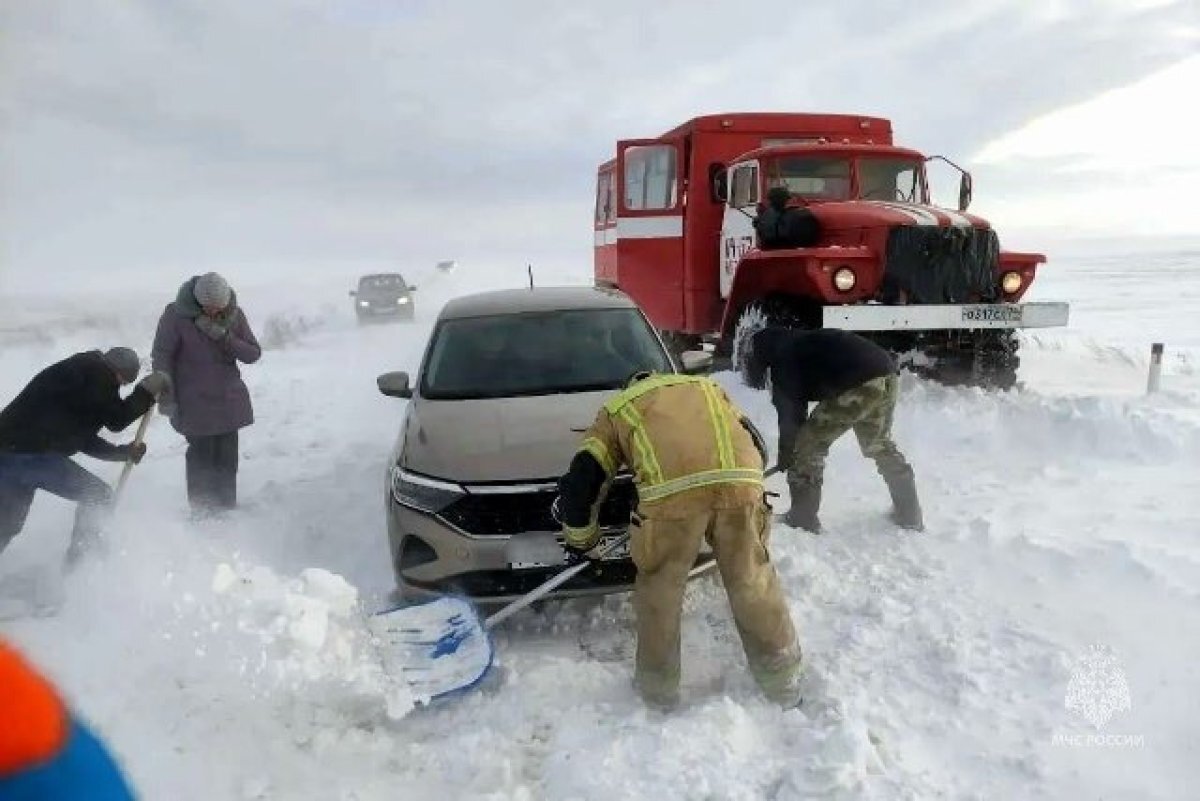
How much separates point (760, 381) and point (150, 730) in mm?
4024

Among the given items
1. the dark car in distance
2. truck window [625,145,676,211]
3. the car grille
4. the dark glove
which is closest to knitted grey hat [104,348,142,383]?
the dark glove

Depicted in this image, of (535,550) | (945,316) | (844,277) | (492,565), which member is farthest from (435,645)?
(945,316)

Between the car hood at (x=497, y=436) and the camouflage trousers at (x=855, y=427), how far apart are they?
1.19 meters

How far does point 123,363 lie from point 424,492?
197cm

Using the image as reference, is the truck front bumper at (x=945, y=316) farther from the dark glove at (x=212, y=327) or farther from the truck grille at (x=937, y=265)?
the dark glove at (x=212, y=327)

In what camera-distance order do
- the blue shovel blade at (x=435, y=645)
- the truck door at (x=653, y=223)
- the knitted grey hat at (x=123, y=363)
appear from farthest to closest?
the truck door at (x=653, y=223) → the knitted grey hat at (x=123, y=363) → the blue shovel blade at (x=435, y=645)

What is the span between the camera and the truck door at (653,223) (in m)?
9.73

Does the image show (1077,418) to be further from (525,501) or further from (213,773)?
(213,773)

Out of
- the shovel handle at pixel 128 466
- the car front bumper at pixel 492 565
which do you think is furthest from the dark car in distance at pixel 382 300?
the car front bumper at pixel 492 565

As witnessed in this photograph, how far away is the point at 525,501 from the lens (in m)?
3.77

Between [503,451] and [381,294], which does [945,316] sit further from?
[381,294]

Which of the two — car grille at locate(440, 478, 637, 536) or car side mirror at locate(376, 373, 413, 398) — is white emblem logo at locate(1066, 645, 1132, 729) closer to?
car grille at locate(440, 478, 637, 536)

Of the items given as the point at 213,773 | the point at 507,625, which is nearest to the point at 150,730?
the point at 213,773

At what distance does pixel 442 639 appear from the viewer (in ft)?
11.6
